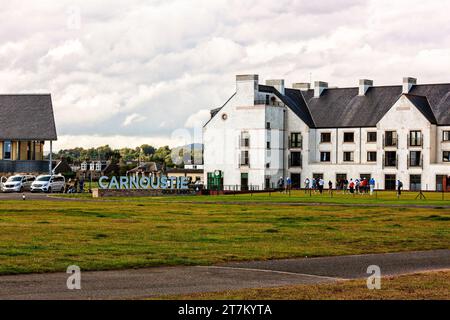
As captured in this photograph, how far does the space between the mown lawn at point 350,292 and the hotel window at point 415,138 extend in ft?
324

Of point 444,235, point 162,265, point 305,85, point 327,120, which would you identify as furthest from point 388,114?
point 162,265

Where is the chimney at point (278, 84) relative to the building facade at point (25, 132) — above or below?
above

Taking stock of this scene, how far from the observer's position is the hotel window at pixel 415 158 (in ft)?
395

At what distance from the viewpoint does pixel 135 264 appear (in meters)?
27.1

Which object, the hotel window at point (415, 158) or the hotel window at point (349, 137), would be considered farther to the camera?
the hotel window at point (349, 137)

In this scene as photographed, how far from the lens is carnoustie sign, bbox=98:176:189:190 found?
95.8 metres

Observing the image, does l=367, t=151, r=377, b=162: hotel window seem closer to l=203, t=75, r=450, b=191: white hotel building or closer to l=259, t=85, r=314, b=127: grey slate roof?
l=203, t=75, r=450, b=191: white hotel building

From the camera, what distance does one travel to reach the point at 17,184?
106 metres

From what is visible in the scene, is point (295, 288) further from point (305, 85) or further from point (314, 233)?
point (305, 85)

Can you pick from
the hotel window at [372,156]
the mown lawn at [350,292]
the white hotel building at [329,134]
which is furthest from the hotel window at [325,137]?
the mown lawn at [350,292]

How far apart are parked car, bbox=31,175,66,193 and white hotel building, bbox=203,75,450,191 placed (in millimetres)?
24300

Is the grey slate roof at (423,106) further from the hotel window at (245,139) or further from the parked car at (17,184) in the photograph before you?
the parked car at (17,184)

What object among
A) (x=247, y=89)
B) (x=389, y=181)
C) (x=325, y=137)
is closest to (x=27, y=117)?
(x=247, y=89)

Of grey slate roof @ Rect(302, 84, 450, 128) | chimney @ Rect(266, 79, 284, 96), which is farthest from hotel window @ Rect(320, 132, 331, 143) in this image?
chimney @ Rect(266, 79, 284, 96)
